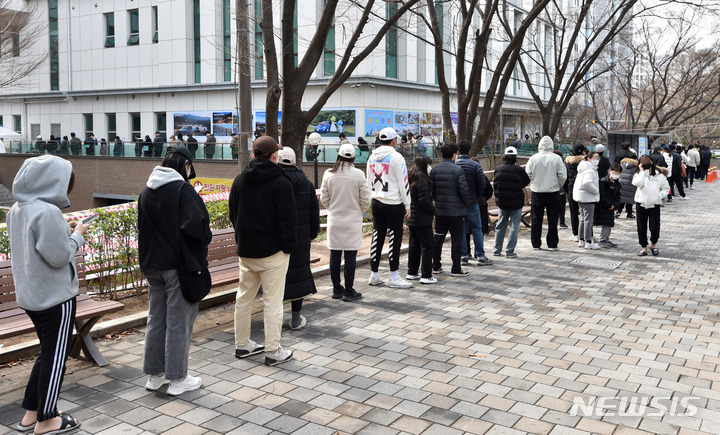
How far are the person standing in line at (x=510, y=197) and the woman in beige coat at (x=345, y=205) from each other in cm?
419

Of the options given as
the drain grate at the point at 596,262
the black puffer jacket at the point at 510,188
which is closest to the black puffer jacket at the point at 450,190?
the black puffer jacket at the point at 510,188

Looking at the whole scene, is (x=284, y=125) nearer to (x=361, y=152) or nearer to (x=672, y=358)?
(x=672, y=358)

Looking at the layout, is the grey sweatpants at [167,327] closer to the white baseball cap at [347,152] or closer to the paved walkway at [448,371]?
the paved walkway at [448,371]

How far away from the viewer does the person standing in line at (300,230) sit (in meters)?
6.56

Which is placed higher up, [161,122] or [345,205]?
[161,122]

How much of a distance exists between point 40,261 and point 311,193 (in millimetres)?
2886

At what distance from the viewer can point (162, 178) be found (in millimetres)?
4949

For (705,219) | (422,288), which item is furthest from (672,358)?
(705,219)

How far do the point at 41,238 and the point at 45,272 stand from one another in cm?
23

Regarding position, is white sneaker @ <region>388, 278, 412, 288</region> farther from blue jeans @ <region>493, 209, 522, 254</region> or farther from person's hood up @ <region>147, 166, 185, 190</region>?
person's hood up @ <region>147, 166, 185, 190</region>

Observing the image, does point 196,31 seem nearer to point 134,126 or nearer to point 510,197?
point 134,126

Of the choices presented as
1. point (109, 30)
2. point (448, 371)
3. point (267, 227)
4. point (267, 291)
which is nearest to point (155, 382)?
point (267, 291)

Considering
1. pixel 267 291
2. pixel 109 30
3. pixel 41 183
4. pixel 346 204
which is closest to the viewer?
pixel 41 183

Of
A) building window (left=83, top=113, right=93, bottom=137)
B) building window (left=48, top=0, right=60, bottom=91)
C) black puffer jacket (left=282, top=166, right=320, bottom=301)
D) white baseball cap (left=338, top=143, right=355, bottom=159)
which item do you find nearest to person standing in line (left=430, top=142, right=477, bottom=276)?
white baseball cap (left=338, top=143, right=355, bottom=159)
